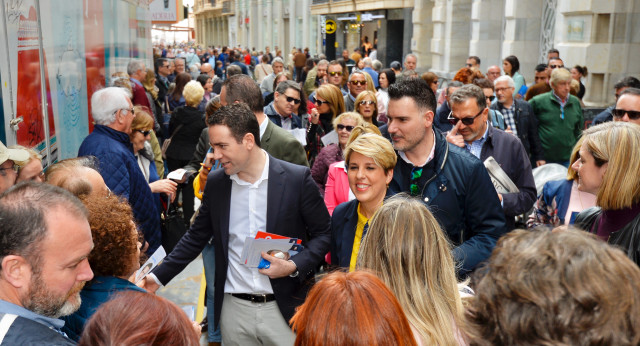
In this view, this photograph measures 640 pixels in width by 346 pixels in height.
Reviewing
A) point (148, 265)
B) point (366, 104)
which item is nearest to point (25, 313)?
point (148, 265)

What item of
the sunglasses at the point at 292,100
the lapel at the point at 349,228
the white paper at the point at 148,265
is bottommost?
the white paper at the point at 148,265

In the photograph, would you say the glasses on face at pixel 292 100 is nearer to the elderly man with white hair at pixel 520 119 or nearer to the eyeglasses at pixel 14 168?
the elderly man with white hair at pixel 520 119

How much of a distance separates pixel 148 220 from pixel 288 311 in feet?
4.54

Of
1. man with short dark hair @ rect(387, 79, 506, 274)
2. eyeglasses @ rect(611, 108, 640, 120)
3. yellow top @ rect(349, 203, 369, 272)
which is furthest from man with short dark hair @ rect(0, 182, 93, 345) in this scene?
eyeglasses @ rect(611, 108, 640, 120)

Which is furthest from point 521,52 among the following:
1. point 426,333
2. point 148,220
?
point 426,333

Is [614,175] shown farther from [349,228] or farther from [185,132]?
[185,132]

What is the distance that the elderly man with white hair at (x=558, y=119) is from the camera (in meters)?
7.46

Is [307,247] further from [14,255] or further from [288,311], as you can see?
[14,255]

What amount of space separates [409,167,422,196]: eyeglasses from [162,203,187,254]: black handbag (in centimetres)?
239

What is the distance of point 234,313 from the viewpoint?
3660mm

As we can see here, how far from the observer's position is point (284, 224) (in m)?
3.63

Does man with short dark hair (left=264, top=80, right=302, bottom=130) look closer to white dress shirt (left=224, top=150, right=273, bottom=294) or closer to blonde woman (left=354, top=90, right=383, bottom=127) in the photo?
blonde woman (left=354, top=90, right=383, bottom=127)

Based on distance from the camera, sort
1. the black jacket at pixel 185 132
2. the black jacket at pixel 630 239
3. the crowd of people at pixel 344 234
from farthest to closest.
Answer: the black jacket at pixel 185 132 → the black jacket at pixel 630 239 → the crowd of people at pixel 344 234

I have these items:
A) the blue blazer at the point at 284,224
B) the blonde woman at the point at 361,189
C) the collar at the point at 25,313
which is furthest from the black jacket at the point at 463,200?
the collar at the point at 25,313
